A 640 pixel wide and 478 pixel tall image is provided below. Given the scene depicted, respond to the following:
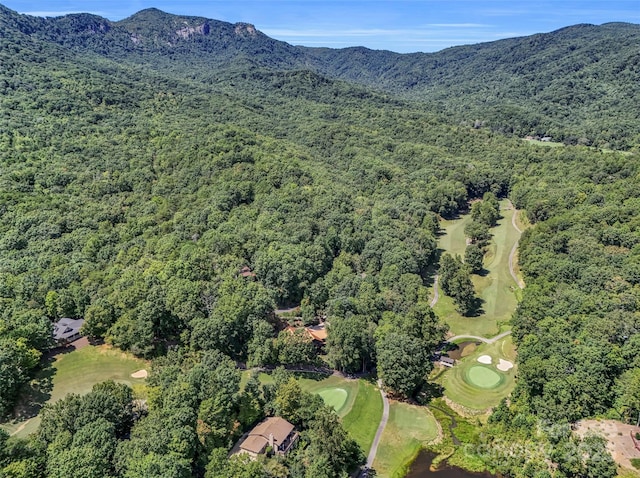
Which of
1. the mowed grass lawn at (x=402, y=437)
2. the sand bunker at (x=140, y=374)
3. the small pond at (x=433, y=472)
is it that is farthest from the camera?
the sand bunker at (x=140, y=374)

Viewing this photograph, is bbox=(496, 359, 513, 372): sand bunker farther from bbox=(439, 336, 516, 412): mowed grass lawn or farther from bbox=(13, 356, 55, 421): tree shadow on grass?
bbox=(13, 356, 55, 421): tree shadow on grass

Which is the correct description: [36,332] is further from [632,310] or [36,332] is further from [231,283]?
[632,310]

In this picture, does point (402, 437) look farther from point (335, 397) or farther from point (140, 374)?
point (140, 374)

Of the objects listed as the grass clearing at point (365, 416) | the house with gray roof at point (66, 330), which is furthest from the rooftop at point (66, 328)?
the grass clearing at point (365, 416)

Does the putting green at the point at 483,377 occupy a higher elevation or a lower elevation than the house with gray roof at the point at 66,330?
lower

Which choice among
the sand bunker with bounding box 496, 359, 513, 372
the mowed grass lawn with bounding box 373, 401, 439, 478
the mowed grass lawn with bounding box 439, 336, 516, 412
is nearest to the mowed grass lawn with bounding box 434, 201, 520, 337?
the mowed grass lawn with bounding box 439, 336, 516, 412

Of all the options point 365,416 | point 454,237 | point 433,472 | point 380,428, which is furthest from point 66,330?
point 454,237

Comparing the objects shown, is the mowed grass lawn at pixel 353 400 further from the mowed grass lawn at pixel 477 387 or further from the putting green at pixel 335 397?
the mowed grass lawn at pixel 477 387
